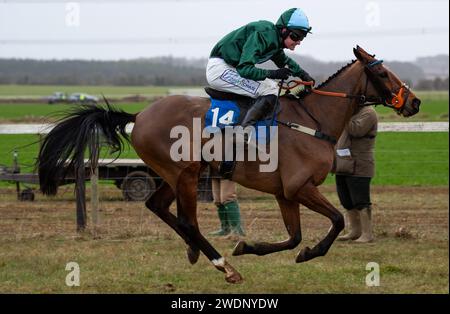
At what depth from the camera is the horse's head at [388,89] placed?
7.18m

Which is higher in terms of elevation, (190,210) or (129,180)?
(190,210)

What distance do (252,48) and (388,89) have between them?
4.71 feet

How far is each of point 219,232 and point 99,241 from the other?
158 cm

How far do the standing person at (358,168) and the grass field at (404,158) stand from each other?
3592 millimetres

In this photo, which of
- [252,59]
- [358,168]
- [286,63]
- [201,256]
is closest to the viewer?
[252,59]

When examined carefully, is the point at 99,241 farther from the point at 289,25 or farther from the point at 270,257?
the point at 289,25

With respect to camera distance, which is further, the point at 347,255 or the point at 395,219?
the point at 395,219

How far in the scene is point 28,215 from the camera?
11.5 meters

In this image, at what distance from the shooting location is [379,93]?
7.22 m

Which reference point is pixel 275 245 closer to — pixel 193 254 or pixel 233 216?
pixel 193 254

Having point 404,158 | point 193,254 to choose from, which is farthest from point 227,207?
point 404,158

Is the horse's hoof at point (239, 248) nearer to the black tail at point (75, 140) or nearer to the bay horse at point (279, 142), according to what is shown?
the bay horse at point (279, 142)

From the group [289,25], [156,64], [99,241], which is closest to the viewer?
[289,25]
